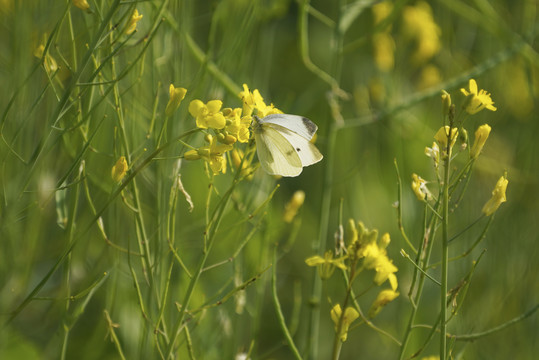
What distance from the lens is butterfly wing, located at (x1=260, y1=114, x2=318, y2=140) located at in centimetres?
87

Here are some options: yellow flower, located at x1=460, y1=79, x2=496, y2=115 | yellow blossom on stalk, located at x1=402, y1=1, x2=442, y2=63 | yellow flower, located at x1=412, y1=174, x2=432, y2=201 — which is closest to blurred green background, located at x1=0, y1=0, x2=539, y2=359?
yellow blossom on stalk, located at x1=402, y1=1, x2=442, y2=63

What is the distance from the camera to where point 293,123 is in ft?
2.97

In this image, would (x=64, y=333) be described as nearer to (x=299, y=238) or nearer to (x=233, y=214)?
(x=233, y=214)

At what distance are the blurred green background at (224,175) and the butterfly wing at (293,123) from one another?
0.16m

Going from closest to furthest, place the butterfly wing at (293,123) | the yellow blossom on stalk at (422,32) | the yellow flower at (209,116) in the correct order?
the yellow flower at (209,116)
the butterfly wing at (293,123)
the yellow blossom on stalk at (422,32)

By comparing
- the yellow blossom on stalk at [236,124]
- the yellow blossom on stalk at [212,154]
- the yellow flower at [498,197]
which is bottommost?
the yellow flower at [498,197]

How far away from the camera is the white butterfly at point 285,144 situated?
35.1 inches

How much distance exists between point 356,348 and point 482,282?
1.55 ft

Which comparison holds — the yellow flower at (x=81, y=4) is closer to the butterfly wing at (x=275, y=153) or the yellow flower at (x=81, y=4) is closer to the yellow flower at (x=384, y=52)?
the butterfly wing at (x=275, y=153)

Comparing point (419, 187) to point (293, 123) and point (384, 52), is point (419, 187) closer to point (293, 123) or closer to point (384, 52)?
point (293, 123)

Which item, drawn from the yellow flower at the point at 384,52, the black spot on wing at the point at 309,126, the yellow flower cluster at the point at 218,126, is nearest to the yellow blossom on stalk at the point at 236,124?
the yellow flower cluster at the point at 218,126

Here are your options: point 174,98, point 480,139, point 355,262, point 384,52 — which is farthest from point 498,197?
point 384,52

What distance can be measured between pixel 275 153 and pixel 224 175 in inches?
37.7

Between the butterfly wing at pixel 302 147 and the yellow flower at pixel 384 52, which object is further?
the yellow flower at pixel 384 52
